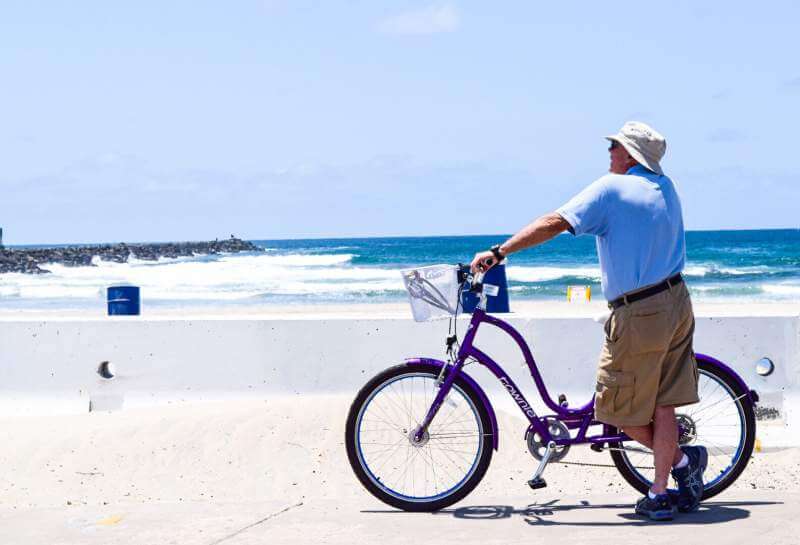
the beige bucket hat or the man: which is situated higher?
the beige bucket hat

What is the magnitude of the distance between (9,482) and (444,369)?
2.96 meters

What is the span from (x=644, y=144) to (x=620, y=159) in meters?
0.12

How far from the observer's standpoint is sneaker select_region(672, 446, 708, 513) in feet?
16.4

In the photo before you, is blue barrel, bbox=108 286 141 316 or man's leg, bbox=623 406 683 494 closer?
man's leg, bbox=623 406 683 494

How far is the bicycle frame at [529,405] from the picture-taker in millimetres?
5066

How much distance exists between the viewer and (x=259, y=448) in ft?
23.3

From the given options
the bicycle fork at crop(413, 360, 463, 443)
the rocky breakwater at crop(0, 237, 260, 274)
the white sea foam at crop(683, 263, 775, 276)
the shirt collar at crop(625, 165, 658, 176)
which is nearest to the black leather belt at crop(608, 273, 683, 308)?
the shirt collar at crop(625, 165, 658, 176)

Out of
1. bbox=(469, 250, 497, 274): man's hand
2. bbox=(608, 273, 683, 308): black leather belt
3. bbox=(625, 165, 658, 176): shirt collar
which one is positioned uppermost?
bbox=(625, 165, 658, 176): shirt collar

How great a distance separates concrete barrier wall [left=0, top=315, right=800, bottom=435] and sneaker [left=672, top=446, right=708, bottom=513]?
2081 mm

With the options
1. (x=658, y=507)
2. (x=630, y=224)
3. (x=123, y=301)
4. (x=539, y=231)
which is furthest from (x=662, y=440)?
(x=123, y=301)

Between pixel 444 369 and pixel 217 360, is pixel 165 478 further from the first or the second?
pixel 444 369

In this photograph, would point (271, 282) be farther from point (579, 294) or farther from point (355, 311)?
point (355, 311)

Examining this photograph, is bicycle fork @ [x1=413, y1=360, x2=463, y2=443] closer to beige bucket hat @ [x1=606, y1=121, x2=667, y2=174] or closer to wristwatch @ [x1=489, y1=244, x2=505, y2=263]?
wristwatch @ [x1=489, y1=244, x2=505, y2=263]

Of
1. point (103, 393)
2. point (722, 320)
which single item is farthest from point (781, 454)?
→ point (103, 393)
